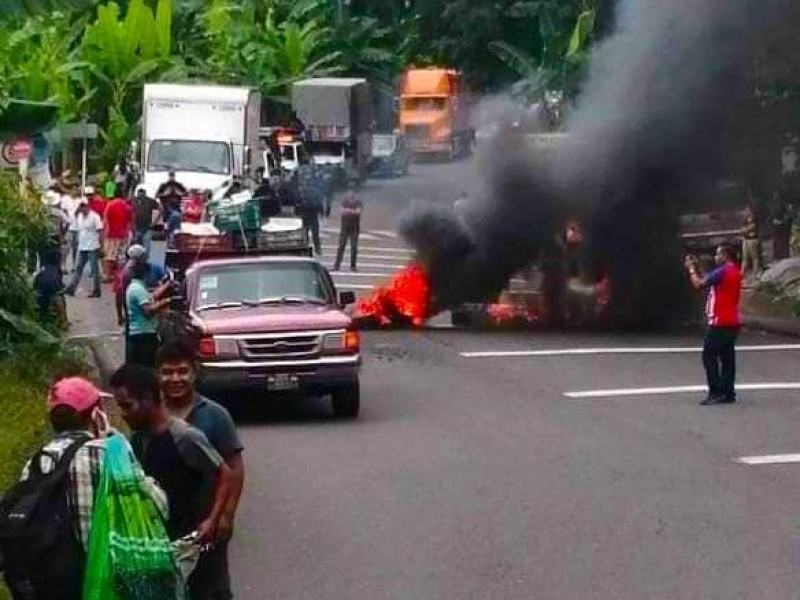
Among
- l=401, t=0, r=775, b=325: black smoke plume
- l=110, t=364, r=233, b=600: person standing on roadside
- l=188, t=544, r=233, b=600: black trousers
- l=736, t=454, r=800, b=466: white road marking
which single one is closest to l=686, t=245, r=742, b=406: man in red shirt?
l=736, t=454, r=800, b=466: white road marking

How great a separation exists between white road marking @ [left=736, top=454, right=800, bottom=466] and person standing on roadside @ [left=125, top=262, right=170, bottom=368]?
6.23m

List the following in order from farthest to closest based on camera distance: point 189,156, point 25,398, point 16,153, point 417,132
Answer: point 417,132 → point 189,156 → point 16,153 → point 25,398

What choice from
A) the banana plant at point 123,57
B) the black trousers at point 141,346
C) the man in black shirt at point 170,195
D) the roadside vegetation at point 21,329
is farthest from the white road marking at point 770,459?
the banana plant at point 123,57

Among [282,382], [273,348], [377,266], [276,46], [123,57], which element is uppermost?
[276,46]

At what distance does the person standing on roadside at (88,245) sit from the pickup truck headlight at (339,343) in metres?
15.1

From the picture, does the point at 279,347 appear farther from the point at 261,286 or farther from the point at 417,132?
the point at 417,132

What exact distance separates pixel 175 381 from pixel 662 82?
67.9 ft

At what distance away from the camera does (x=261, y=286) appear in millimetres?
20531

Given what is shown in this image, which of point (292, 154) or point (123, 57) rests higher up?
point (123, 57)

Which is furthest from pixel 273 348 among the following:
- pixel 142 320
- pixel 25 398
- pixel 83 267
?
pixel 83 267

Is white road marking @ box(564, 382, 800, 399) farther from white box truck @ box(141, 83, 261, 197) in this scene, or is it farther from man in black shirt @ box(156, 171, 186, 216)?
white box truck @ box(141, 83, 261, 197)

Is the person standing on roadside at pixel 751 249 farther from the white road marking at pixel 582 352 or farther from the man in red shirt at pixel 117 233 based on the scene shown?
the man in red shirt at pixel 117 233

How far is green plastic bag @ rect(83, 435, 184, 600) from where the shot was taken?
7.53 metres

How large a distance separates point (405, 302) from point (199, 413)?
19957 mm
